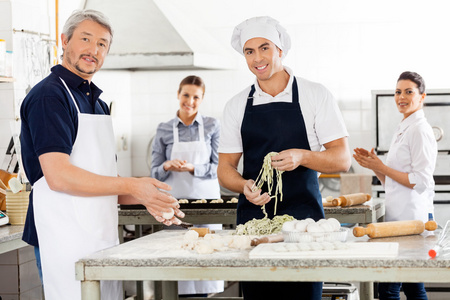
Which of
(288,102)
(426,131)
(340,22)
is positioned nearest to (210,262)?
(288,102)

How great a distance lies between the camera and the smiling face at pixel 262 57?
9.87 ft

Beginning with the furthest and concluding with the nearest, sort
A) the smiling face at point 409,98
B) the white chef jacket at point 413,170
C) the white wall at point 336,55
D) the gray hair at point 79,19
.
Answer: the white wall at point 336,55
the smiling face at point 409,98
the white chef jacket at point 413,170
the gray hair at point 79,19

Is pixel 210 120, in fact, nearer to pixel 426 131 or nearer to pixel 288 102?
pixel 426 131

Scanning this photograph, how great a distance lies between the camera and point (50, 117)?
2477 millimetres

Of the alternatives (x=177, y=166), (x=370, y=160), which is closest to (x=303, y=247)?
(x=370, y=160)

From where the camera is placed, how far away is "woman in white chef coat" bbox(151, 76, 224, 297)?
524 cm

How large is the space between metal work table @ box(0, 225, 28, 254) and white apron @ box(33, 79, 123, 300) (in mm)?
712

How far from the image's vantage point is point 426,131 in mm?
4578

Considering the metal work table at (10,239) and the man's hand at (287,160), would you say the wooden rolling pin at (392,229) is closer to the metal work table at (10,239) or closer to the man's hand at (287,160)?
the man's hand at (287,160)

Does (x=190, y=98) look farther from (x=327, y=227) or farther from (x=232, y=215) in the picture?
(x=327, y=227)

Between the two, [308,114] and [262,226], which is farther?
[308,114]

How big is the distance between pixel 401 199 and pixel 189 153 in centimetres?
180

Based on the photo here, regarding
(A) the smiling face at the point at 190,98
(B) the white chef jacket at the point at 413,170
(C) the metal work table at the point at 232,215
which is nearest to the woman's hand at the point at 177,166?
(A) the smiling face at the point at 190,98

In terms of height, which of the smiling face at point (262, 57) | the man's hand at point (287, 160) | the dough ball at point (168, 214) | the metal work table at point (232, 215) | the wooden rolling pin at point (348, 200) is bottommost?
the metal work table at point (232, 215)
